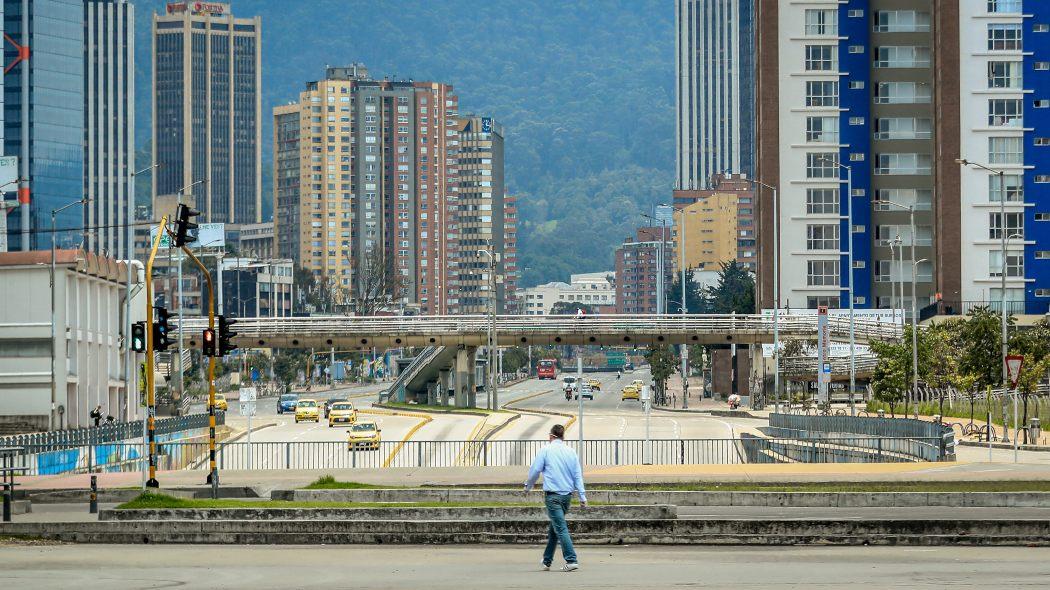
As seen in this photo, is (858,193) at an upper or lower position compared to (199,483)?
upper

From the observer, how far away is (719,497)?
3453cm

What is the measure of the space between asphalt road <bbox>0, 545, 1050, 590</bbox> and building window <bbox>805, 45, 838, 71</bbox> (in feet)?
334

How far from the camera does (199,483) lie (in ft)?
141

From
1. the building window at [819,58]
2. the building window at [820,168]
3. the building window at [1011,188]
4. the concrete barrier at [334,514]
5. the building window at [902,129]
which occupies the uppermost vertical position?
the building window at [819,58]

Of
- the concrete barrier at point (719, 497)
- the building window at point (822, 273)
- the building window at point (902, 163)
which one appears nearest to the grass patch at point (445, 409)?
the building window at point (822, 273)

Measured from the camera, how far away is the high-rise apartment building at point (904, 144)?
119 metres

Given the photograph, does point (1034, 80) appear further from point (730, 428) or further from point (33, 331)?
point (33, 331)

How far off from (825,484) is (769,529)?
1128 cm

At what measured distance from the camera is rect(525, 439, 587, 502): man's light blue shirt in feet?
74.9

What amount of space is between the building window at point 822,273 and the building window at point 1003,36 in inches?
763

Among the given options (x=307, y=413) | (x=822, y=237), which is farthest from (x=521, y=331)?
(x=822, y=237)

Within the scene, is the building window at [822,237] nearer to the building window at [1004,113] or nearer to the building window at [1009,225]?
the building window at [1009,225]

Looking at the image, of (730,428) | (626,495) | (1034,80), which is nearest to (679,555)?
(626,495)

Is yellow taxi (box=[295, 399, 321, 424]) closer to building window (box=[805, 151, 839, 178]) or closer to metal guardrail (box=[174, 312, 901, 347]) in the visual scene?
metal guardrail (box=[174, 312, 901, 347])
